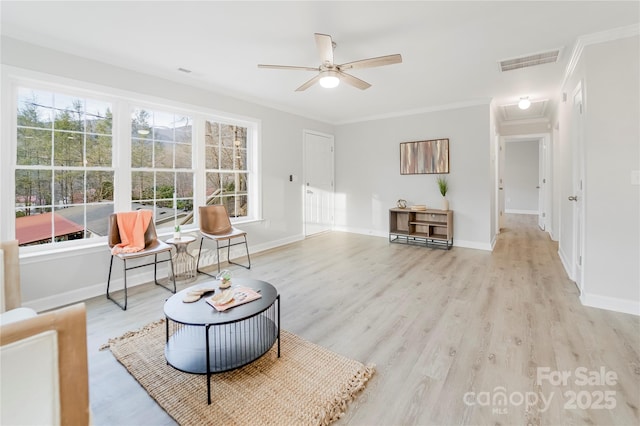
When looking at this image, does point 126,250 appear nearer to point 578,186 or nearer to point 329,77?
point 329,77

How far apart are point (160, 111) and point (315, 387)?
3715 millimetres

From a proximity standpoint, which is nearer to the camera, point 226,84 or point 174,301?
point 174,301

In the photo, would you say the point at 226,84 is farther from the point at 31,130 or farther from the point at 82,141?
the point at 31,130

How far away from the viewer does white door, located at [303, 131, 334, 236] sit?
240 inches

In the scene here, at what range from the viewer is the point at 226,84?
4.11 meters

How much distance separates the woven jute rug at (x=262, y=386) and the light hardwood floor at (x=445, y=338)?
0.23 ft

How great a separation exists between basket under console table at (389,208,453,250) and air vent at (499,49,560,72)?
94.1 inches

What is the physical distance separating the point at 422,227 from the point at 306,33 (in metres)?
4.20

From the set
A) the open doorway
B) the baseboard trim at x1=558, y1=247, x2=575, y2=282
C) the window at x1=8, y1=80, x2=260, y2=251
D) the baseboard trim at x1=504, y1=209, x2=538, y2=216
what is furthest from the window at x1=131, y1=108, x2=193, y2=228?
the baseboard trim at x1=504, y1=209, x2=538, y2=216

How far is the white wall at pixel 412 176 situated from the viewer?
16.7 ft

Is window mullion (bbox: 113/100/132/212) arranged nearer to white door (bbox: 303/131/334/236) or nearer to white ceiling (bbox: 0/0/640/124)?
white ceiling (bbox: 0/0/640/124)

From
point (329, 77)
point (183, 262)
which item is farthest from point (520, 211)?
point (183, 262)

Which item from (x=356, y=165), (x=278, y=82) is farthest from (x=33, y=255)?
(x=356, y=165)

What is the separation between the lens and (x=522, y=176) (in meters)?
10.1
